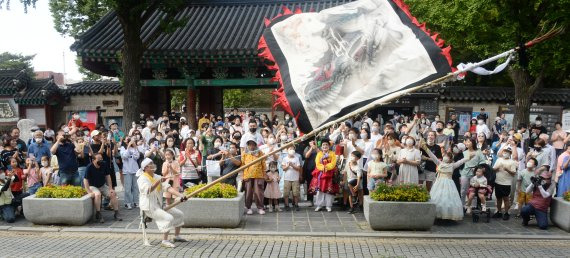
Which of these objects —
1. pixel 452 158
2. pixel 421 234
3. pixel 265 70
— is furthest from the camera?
pixel 265 70

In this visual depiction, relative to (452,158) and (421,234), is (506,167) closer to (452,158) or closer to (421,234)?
(452,158)

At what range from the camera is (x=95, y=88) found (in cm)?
2175

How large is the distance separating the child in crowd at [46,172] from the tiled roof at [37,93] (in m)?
11.8

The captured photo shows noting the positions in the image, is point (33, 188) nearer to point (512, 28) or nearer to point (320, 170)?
point (320, 170)

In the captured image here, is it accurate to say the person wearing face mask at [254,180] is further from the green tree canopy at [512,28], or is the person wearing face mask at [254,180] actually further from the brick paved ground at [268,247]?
the green tree canopy at [512,28]

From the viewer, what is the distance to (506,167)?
1047 cm

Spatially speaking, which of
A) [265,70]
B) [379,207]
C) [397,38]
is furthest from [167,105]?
[397,38]

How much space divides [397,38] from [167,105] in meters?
17.2

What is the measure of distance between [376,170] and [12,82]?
20.0 m

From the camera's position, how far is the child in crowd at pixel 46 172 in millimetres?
10992

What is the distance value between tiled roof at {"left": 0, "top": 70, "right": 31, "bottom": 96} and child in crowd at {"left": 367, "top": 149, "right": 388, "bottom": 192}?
1930 centimetres

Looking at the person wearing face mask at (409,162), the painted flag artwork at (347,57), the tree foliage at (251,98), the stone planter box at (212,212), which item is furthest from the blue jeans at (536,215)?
the tree foliage at (251,98)

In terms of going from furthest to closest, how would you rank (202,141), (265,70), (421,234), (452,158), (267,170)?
(265,70)
(202,141)
(267,170)
(452,158)
(421,234)

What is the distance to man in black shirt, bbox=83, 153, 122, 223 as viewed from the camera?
10.2 metres
